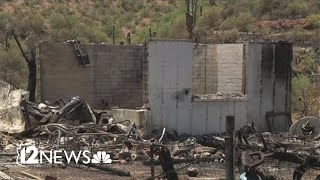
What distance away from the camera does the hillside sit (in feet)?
101

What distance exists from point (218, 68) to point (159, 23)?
91.2 ft

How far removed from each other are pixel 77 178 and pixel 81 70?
897 centimetres

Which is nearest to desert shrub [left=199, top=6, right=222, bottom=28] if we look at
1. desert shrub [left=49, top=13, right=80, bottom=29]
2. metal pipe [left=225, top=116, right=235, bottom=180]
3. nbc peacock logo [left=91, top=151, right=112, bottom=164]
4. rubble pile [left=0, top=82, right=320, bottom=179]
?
desert shrub [left=49, top=13, right=80, bottom=29]

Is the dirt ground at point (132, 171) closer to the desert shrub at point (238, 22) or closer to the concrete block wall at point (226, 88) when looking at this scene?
the concrete block wall at point (226, 88)

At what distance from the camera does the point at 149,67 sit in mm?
18859

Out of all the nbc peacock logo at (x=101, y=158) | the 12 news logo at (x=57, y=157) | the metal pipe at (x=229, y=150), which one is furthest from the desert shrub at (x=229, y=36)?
the metal pipe at (x=229, y=150)

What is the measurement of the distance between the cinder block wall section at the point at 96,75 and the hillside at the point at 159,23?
6.34m

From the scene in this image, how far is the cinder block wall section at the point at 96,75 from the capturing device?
67.4ft

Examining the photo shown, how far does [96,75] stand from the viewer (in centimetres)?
2112

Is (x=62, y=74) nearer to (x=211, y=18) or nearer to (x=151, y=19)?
(x=211, y=18)

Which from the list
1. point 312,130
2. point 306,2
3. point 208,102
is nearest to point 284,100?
point 208,102

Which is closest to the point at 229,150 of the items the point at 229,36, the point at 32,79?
the point at 32,79

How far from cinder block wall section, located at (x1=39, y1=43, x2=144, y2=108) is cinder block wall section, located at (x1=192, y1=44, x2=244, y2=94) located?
2181 mm

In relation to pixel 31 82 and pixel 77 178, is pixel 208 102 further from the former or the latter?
pixel 77 178
